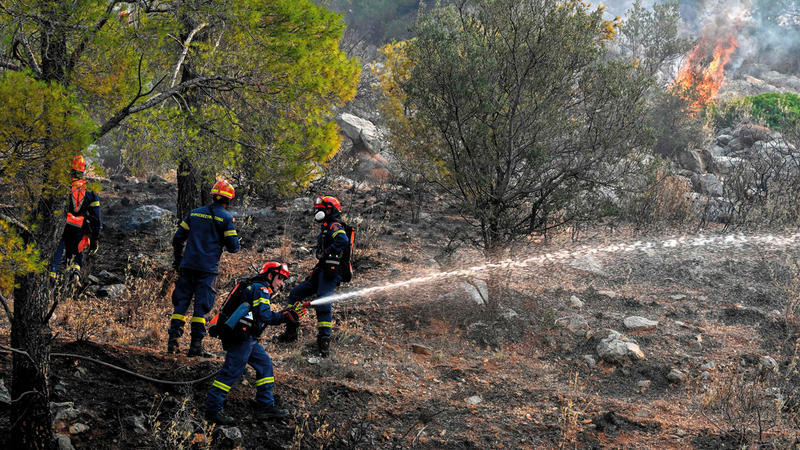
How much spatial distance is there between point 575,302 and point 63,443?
255 inches

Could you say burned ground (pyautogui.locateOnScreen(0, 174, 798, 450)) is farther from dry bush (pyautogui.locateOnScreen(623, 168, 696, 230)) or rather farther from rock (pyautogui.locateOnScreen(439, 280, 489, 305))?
dry bush (pyautogui.locateOnScreen(623, 168, 696, 230))

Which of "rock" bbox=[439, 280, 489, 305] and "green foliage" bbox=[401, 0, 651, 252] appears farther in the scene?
"rock" bbox=[439, 280, 489, 305]

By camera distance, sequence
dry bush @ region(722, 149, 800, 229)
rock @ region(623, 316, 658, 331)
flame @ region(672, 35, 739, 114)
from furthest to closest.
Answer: flame @ region(672, 35, 739, 114)
dry bush @ region(722, 149, 800, 229)
rock @ region(623, 316, 658, 331)

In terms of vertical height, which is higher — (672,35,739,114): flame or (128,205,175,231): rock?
(672,35,739,114): flame

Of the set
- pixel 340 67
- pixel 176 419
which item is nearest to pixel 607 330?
pixel 340 67

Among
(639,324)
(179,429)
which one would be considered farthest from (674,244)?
(179,429)

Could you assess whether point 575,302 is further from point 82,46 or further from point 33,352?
point 82,46

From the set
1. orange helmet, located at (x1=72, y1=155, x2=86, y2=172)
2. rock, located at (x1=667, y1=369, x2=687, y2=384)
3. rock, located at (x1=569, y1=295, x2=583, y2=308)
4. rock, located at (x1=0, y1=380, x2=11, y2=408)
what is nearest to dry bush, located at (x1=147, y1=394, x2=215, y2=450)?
rock, located at (x1=0, y1=380, x2=11, y2=408)

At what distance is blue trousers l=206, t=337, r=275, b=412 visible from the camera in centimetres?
414

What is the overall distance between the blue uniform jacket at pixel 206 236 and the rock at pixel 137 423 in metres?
1.63

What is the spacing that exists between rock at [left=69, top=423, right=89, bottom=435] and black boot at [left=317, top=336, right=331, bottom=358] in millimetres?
2538

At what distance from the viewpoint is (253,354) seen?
14.4 feet

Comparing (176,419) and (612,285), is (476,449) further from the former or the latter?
(612,285)

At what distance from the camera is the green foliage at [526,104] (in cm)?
684
